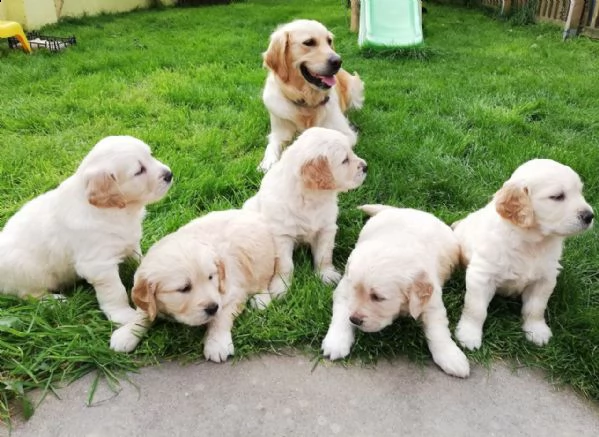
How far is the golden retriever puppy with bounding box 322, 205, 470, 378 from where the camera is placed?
2.58m

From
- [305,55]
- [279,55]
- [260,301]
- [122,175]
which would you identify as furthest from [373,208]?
[279,55]

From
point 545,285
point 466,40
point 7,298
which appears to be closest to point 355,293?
point 545,285

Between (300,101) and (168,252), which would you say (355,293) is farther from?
(300,101)

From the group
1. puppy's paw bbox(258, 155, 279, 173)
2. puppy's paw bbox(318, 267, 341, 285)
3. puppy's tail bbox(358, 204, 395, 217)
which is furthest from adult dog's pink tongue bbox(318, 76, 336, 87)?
puppy's paw bbox(318, 267, 341, 285)

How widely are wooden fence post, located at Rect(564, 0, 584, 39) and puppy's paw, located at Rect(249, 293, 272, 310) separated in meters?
9.56

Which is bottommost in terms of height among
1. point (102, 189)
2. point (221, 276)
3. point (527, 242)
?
point (221, 276)

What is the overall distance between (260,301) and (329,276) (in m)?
0.49

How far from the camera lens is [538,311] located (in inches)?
112

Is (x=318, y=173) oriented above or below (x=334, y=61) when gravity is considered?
below

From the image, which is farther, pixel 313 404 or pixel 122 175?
pixel 122 175

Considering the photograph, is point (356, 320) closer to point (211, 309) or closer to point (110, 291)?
point (211, 309)

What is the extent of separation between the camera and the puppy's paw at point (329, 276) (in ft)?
10.7

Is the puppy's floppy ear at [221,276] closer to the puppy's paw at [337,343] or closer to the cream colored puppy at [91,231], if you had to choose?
the cream colored puppy at [91,231]

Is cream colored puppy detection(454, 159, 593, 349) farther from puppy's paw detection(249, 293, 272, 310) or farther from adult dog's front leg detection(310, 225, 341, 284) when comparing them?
puppy's paw detection(249, 293, 272, 310)
